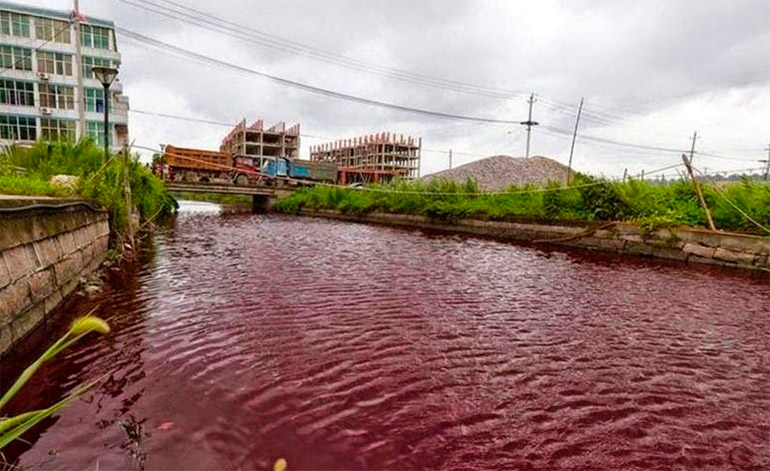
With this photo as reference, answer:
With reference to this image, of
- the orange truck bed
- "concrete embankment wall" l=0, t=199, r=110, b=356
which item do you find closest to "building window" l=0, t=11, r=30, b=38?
the orange truck bed

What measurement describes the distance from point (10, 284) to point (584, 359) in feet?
14.9

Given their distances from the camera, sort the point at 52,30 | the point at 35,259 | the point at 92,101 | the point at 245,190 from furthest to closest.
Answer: the point at 92,101, the point at 52,30, the point at 245,190, the point at 35,259

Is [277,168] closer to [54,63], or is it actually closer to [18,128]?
[54,63]

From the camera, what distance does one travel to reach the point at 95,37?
100 ft

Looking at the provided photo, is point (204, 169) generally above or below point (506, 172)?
below

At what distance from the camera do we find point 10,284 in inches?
132

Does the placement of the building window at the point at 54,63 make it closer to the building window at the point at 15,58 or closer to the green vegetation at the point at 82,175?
the building window at the point at 15,58

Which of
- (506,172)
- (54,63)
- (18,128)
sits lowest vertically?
(506,172)

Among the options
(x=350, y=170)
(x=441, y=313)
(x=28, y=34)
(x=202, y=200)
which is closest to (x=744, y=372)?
(x=441, y=313)

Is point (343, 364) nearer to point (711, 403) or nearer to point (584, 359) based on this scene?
point (584, 359)

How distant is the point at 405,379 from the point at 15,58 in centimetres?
3653

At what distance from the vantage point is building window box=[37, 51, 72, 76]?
29.1 metres

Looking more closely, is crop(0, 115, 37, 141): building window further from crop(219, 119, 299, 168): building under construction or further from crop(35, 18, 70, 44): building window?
crop(219, 119, 299, 168): building under construction

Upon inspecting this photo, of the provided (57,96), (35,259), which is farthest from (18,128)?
(35,259)
